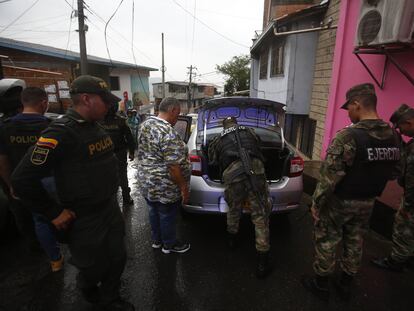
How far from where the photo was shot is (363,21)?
11.9ft

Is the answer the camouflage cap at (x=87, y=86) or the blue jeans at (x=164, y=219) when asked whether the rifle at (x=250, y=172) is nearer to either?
the blue jeans at (x=164, y=219)

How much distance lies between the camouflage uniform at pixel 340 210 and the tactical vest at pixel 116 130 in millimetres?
2842

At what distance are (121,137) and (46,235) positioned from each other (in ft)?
5.99

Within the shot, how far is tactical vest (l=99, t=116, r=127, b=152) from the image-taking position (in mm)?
3738

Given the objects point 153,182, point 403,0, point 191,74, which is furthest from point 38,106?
point 191,74

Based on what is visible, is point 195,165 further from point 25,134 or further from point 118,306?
point 25,134

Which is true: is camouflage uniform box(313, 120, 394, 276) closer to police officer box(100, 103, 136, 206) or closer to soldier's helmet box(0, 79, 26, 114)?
police officer box(100, 103, 136, 206)

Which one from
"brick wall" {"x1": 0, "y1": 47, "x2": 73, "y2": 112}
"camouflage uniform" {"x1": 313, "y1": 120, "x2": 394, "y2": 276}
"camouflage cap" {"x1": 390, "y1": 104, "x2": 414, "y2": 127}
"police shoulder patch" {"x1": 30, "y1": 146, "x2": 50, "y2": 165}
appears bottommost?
"camouflage uniform" {"x1": 313, "y1": 120, "x2": 394, "y2": 276}

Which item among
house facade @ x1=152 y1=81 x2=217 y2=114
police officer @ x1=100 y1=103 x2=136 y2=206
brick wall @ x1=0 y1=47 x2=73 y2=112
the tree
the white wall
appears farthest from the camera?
house facade @ x1=152 y1=81 x2=217 y2=114

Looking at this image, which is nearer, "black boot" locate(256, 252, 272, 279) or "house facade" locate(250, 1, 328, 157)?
"black boot" locate(256, 252, 272, 279)

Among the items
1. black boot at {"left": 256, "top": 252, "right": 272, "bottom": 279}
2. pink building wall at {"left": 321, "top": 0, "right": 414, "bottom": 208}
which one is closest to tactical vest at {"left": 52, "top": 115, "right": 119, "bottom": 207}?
black boot at {"left": 256, "top": 252, "right": 272, "bottom": 279}

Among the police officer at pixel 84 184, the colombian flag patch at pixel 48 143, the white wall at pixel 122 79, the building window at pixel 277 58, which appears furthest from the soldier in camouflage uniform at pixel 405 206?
the white wall at pixel 122 79

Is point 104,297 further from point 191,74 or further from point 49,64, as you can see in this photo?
point 191,74

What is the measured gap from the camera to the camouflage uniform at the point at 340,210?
1.98 metres
